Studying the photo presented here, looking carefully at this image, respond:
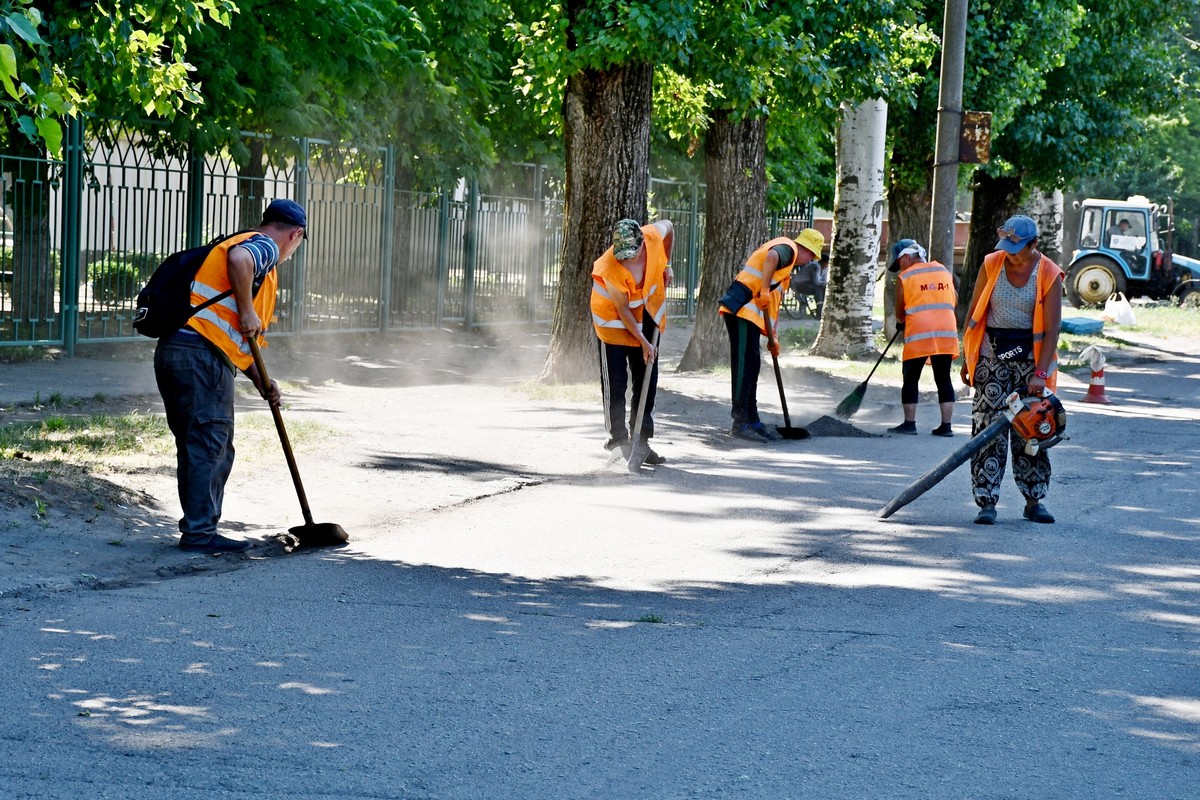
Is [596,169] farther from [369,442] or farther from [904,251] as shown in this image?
[369,442]

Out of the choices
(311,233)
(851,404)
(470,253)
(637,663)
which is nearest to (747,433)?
(851,404)

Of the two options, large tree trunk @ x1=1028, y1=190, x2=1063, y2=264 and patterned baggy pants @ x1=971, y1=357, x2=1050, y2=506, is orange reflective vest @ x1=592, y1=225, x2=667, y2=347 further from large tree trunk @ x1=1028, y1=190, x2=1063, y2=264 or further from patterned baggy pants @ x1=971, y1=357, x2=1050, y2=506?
large tree trunk @ x1=1028, y1=190, x2=1063, y2=264

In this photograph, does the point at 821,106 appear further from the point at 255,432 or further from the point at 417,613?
the point at 417,613

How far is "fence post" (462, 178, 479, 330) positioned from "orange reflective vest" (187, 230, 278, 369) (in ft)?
48.5

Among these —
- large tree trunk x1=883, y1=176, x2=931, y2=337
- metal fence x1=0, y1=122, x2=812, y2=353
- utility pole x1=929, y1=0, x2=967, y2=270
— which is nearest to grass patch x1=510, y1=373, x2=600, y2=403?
utility pole x1=929, y1=0, x2=967, y2=270

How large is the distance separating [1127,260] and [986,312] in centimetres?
3255

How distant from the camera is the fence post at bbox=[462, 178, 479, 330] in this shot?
22.1 m

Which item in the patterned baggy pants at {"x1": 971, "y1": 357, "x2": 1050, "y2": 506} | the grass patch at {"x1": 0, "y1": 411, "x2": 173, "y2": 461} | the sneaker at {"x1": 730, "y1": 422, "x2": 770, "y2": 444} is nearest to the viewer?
the patterned baggy pants at {"x1": 971, "y1": 357, "x2": 1050, "y2": 506}

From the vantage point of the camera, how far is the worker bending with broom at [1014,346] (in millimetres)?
8508

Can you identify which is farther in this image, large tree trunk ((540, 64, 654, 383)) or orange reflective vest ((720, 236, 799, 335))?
large tree trunk ((540, 64, 654, 383))

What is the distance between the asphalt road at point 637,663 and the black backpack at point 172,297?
117cm

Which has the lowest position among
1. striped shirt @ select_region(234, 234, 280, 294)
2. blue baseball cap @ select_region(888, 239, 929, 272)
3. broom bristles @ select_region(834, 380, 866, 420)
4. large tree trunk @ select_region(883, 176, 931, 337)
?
broom bristles @ select_region(834, 380, 866, 420)

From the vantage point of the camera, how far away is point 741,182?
1688cm

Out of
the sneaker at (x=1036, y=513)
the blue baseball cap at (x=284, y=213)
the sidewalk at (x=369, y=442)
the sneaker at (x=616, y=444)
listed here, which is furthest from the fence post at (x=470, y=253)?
the blue baseball cap at (x=284, y=213)
